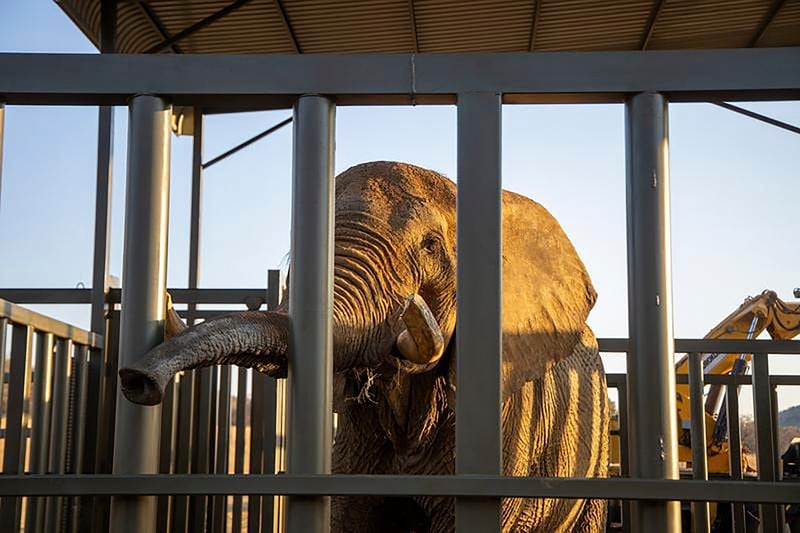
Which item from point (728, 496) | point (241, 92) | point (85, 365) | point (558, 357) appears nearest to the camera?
point (728, 496)

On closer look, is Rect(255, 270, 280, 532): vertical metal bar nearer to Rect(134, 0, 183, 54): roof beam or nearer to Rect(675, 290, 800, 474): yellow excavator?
Rect(134, 0, 183, 54): roof beam

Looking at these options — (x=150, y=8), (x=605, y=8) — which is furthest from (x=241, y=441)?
(x=605, y=8)

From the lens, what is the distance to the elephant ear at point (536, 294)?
5.18 metres

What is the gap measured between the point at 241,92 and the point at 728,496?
97cm

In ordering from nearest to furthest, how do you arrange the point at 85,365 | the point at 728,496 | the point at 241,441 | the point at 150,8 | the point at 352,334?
the point at 728,496, the point at 352,334, the point at 85,365, the point at 241,441, the point at 150,8

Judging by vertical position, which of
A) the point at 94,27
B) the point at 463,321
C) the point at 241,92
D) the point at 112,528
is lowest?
the point at 112,528

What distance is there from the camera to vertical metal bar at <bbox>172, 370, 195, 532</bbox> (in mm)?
6141

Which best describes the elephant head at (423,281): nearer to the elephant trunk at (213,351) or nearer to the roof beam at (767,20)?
the elephant trunk at (213,351)

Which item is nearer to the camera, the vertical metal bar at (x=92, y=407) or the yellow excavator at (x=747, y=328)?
the vertical metal bar at (x=92, y=407)

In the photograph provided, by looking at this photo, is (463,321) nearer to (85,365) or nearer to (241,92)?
(241,92)

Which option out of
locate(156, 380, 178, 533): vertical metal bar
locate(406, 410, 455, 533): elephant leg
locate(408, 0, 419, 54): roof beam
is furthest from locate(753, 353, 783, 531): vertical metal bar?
locate(408, 0, 419, 54): roof beam

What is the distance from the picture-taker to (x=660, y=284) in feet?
5.62

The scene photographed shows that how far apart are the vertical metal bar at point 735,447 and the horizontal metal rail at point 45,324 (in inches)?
165

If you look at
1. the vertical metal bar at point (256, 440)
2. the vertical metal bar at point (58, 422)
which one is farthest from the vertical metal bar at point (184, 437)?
the vertical metal bar at point (58, 422)
